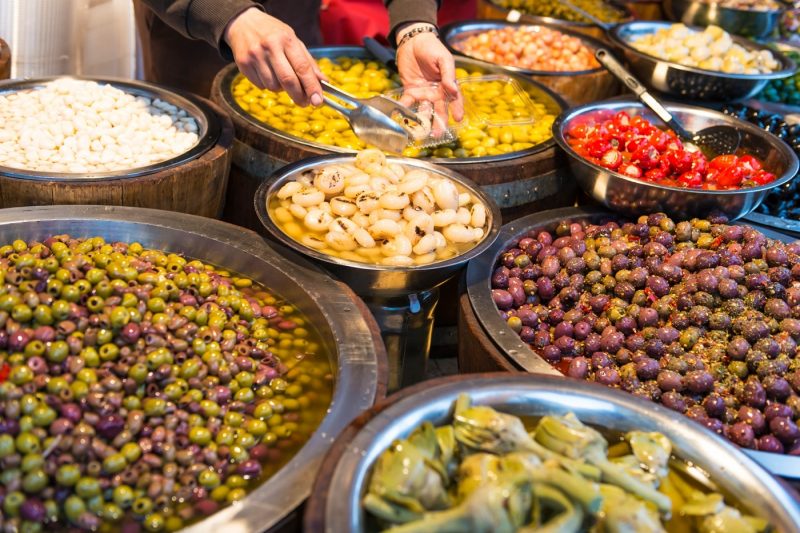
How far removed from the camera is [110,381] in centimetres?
165

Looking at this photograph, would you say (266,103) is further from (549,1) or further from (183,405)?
(549,1)

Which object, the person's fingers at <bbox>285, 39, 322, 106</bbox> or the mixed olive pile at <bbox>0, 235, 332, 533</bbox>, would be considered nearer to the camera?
the mixed olive pile at <bbox>0, 235, 332, 533</bbox>

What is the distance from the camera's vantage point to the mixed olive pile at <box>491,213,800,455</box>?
2.06 metres

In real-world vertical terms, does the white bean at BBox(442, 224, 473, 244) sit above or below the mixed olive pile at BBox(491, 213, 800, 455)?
above

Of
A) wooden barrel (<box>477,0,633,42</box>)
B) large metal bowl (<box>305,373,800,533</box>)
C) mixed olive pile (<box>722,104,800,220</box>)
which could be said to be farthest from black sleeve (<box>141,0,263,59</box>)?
wooden barrel (<box>477,0,633,42</box>)

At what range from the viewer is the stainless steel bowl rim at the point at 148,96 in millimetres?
2322

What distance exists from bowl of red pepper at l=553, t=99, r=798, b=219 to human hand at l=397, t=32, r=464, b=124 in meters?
0.41

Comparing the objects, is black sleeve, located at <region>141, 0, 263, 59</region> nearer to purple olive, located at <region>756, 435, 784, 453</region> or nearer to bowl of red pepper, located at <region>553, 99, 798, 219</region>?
bowl of red pepper, located at <region>553, 99, 798, 219</region>

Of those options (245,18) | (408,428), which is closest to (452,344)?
(245,18)

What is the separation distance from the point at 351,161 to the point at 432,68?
0.72 metres

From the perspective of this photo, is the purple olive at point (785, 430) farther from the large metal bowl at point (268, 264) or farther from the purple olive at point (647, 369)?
the large metal bowl at point (268, 264)

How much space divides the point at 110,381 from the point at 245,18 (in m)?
1.41

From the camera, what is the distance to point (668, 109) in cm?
343

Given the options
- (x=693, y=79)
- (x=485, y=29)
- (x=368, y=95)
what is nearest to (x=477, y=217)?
(x=368, y=95)
